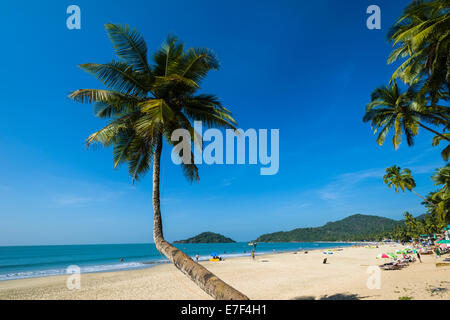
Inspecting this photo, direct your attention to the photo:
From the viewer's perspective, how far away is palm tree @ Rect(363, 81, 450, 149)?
34.5 feet

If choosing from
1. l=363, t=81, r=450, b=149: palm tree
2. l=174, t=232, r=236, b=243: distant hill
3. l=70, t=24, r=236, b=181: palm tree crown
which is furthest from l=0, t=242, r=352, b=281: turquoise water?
l=174, t=232, r=236, b=243: distant hill

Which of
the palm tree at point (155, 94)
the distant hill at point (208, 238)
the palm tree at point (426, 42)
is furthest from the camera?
the distant hill at point (208, 238)

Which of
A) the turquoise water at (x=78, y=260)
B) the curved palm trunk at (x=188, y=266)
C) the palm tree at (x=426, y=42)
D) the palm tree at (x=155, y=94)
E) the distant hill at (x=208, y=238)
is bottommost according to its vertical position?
the distant hill at (x=208, y=238)

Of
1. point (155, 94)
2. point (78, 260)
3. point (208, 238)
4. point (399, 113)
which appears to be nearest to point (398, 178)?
point (399, 113)

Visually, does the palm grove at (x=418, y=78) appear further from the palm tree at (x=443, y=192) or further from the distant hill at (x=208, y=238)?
the distant hill at (x=208, y=238)

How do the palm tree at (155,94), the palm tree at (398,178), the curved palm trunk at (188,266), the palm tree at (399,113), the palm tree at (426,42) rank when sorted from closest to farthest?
the curved palm trunk at (188,266)
the palm tree at (155,94)
the palm tree at (426,42)
the palm tree at (399,113)
the palm tree at (398,178)

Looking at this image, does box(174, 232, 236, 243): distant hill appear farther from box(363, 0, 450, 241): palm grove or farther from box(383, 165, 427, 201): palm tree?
box(363, 0, 450, 241): palm grove

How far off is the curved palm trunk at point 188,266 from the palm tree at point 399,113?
11738 mm

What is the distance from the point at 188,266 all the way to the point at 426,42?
40.4 feet

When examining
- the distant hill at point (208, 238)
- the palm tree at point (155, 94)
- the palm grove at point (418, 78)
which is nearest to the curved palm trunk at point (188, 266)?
the palm tree at point (155, 94)

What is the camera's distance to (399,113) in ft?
37.2

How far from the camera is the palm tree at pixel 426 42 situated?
6923 millimetres

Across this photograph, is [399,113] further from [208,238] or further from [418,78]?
[208,238]
